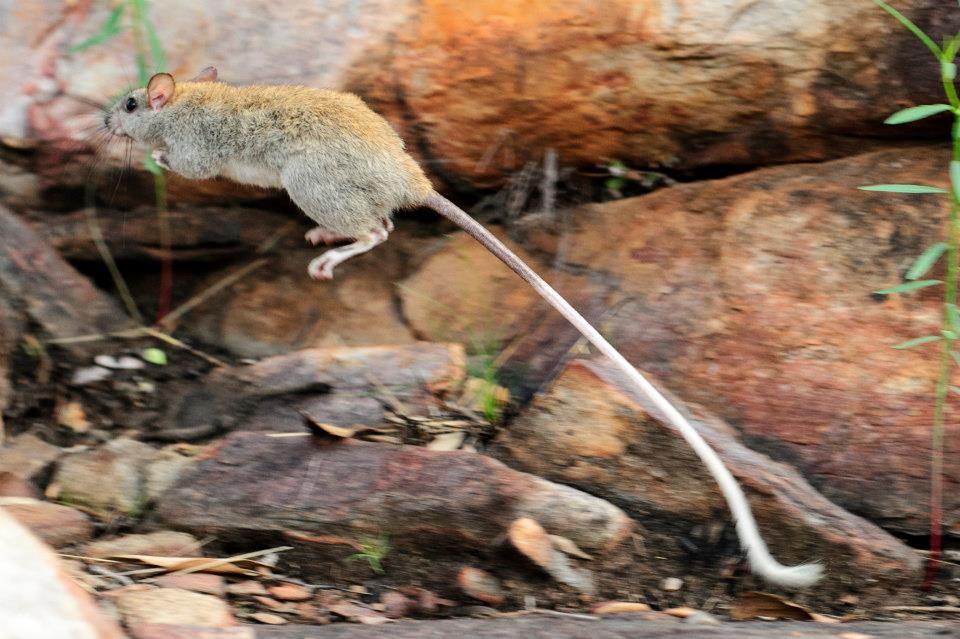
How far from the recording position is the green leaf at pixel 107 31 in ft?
15.0

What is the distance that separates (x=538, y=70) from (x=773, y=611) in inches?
99.8

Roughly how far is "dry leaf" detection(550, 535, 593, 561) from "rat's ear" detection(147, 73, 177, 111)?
8.42ft

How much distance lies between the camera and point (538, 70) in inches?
178

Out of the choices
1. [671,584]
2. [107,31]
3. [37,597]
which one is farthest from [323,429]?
[107,31]

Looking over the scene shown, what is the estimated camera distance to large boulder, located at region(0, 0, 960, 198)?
423cm

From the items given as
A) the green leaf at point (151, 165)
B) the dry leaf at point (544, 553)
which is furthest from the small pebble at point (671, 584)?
the green leaf at point (151, 165)

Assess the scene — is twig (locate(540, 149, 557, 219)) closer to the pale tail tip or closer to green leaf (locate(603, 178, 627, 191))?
green leaf (locate(603, 178, 627, 191))

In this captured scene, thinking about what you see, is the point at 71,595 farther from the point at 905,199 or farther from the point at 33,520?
the point at 905,199

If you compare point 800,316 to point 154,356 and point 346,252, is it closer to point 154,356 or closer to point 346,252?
point 346,252

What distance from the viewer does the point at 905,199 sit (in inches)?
163

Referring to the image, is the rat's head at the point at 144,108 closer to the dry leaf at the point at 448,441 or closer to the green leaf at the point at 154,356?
the green leaf at the point at 154,356

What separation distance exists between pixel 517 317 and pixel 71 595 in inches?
109

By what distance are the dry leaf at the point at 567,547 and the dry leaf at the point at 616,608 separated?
17 centimetres

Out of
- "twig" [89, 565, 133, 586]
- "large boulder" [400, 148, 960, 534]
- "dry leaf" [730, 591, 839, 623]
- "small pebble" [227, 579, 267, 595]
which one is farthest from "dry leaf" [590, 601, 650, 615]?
"twig" [89, 565, 133, 586]
